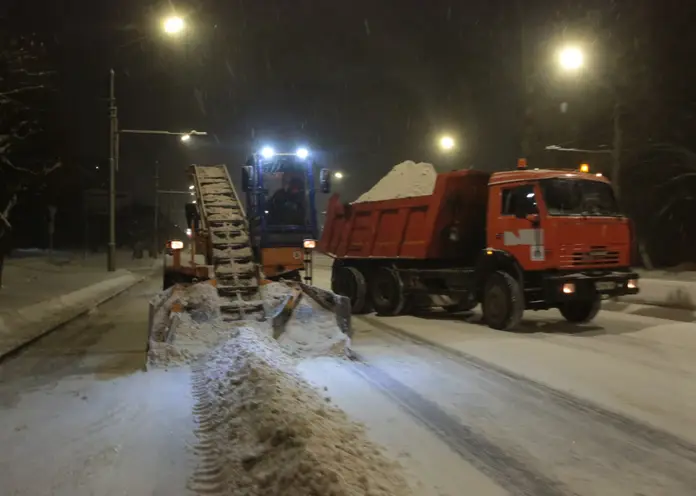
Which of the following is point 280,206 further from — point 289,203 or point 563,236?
point 563,236

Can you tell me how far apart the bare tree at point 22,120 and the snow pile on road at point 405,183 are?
12555mm

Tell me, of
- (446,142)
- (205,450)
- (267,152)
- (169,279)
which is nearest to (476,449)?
(205,450)

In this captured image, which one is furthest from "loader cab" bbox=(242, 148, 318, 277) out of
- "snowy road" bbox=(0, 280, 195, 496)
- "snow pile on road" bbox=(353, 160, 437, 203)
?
"snowy road" bbox=(0, 280, 195, 496)

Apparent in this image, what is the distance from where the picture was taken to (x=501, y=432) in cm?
650

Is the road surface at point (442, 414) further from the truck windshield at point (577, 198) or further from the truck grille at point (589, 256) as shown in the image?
the truck windshield at point (577, 198)

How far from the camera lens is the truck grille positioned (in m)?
12.2

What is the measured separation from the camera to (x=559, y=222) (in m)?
12.2

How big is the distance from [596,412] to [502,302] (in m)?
5.75

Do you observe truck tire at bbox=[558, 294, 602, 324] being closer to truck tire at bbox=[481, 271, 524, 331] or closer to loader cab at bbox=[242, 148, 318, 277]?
truck tire at bbox=[481, 271, 524, 331]

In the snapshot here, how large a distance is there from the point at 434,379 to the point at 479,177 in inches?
258

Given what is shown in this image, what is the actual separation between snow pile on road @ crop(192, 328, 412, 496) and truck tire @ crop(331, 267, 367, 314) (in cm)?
869

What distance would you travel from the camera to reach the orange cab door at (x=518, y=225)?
489 inches

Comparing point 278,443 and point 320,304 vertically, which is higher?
point 320,304

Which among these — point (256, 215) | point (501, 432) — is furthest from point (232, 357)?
point (256, 215)
